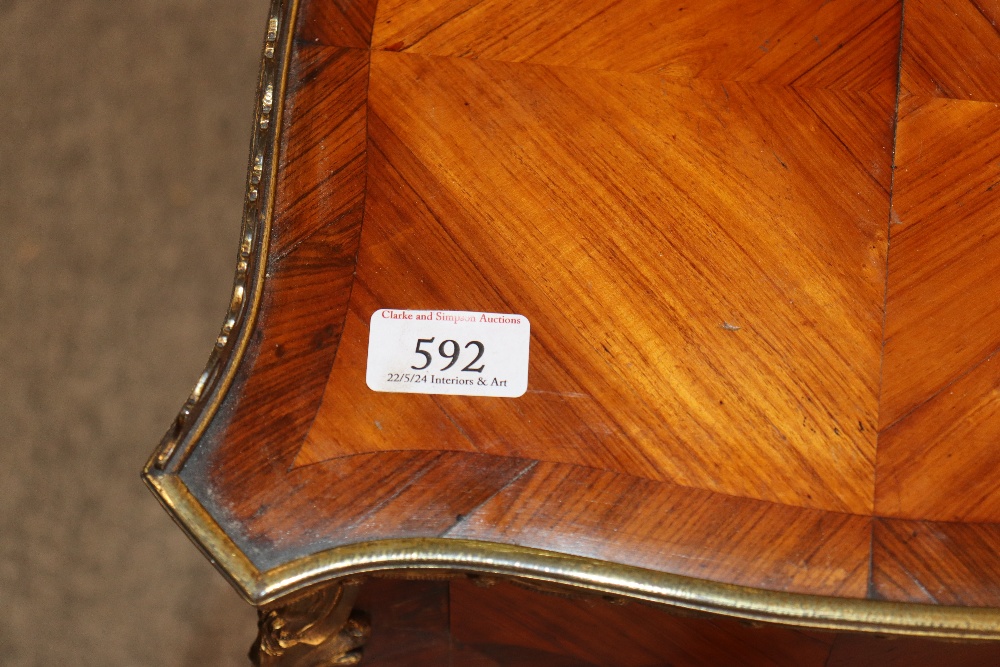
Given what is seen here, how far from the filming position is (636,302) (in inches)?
26.6

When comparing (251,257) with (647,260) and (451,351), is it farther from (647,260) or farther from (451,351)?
(647,260)

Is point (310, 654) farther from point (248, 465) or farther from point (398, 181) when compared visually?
Answer: point (398, 181)

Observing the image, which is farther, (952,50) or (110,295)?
(110,295)

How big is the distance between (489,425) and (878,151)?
0.34m

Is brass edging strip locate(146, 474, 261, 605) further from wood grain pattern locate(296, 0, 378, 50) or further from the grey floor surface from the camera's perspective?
the grey floor surface

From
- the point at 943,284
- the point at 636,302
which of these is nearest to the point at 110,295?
the point at 636,302

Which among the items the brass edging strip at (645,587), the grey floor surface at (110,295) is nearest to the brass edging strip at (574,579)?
the brass edging strip at (645,587)

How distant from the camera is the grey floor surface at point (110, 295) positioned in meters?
1.15

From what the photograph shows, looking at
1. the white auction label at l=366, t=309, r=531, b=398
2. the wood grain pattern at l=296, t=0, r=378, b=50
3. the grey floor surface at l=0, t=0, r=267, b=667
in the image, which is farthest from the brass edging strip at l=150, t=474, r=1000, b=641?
the grey floor surface at l=0, t=0, r=267, b=667

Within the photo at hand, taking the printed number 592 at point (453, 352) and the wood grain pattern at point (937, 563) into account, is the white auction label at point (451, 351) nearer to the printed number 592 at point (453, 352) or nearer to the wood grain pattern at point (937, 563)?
the printed number 592 at point (453, 352)

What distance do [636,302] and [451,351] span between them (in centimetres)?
13

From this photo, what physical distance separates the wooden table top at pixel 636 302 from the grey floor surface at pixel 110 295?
59 centimetres

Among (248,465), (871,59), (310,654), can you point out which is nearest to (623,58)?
(871,59)

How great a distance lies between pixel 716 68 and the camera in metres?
0.71
